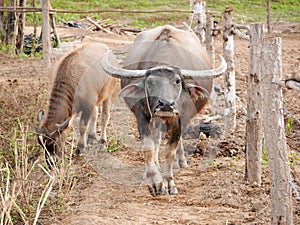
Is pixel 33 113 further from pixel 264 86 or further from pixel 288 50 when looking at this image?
pixel 288 50

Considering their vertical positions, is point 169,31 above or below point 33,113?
above

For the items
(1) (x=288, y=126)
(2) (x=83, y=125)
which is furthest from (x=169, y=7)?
(2) (x=83, y=125)

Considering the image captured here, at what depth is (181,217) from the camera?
14.9ft

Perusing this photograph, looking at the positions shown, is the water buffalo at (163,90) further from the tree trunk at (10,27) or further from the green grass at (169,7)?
the green grass at (169,7)

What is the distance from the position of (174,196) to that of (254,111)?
1122mm

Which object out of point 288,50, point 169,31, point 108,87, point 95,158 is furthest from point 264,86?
point 288,50

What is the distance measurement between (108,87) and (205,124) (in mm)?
1416

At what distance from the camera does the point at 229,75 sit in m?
6.92

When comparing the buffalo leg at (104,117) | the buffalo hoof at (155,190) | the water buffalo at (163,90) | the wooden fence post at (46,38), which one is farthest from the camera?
the wooden fence post at (46,38)

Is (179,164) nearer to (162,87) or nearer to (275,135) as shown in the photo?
(162,87)

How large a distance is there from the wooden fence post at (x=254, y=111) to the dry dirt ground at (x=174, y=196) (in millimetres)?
196

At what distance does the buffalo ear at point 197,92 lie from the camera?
17.1ft

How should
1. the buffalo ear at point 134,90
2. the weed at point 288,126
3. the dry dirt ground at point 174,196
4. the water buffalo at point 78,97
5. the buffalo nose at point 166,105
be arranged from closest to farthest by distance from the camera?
the dry dirt ground at point 174,196, the buffalo nose at point 166,105, the buffalo ear at point 134,90, the water buffalo at point 78,97, the weed at point 288,126

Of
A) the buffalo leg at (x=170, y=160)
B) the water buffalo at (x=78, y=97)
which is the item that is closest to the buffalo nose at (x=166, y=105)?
the buffalo leg at (x=170, y=160)
